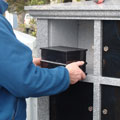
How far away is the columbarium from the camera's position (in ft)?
7.34

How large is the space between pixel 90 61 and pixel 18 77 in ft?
3.85

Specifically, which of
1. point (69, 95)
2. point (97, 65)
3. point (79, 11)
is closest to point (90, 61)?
point (69, 95)

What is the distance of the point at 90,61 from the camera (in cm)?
286

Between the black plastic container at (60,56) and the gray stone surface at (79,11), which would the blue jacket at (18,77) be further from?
the gray stone surface at (79,11)

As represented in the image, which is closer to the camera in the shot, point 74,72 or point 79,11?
point 74,72

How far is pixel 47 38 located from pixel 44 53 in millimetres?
173

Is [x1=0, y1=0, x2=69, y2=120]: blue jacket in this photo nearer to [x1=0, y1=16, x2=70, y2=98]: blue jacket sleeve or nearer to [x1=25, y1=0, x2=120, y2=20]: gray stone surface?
[x1=0, y1=16, x2=70, y2=98]: blue jacket sleeve

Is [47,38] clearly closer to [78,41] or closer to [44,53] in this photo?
[44,53]

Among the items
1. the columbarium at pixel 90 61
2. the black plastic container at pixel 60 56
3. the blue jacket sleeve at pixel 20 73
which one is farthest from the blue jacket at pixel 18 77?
the columbarium at pixel 90 61

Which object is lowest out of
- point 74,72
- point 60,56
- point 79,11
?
point 74,72

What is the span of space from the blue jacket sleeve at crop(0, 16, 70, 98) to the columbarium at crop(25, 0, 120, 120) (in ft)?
1.49

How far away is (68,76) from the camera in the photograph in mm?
2066

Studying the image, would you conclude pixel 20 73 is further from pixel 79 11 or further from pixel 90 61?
pixel 90 61

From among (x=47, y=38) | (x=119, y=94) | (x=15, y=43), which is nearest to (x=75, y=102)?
(x=119, y=94)
